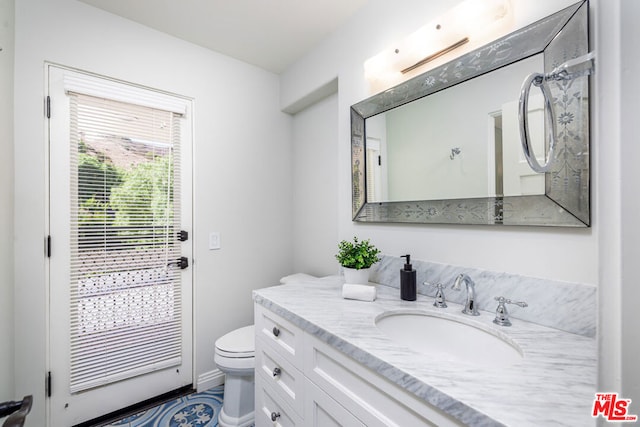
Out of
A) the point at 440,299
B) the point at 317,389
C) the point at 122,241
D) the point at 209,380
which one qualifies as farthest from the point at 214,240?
the point at 440,299

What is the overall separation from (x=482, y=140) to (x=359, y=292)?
813mm

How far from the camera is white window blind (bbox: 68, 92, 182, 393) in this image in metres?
1.66

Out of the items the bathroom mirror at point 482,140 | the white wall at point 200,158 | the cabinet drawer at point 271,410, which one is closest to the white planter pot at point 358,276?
the bathroom mirror at point 482,140

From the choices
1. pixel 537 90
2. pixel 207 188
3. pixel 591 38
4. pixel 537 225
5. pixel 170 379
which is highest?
pixel 591 38

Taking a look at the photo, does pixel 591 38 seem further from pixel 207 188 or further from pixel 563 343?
pixel 207 188

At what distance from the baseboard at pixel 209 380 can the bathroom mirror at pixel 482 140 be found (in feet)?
5.26

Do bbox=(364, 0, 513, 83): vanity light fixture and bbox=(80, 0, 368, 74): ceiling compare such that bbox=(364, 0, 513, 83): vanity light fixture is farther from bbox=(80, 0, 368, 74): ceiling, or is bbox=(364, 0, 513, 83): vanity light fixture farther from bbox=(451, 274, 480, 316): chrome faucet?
bbox=(451, 274, 480, 316): chrome faucet

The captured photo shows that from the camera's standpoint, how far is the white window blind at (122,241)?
1.66 m

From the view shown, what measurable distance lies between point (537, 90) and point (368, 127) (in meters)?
0.81

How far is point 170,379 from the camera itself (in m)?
1.93

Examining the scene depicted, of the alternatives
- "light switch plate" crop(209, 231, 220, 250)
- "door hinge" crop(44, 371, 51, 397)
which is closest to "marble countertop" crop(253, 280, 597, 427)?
"light switch plate" crop(209, 231, 220, 250)

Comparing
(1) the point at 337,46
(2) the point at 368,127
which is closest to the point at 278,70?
(1) the point at 337,46

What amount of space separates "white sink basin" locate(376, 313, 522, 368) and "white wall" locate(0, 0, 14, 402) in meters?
1.73

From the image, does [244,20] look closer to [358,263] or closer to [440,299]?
[358,263]
